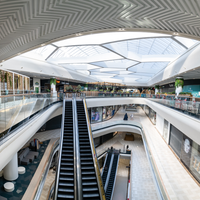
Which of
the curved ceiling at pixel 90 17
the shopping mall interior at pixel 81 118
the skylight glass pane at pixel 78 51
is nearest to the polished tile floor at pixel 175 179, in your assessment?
Result: the shopping mall interior at pixel 81 118

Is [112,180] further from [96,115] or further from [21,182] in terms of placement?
[21,182]

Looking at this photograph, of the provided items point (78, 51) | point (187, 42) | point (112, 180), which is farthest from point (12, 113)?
point (78, 51)

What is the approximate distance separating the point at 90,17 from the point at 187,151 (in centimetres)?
889

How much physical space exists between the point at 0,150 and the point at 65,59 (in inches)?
627

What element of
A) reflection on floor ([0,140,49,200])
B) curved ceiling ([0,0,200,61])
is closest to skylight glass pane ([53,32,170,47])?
curved ceiling ([0,0,200,61])

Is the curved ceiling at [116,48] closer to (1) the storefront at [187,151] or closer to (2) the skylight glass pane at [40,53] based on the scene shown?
(2) the skylight glass pane at [40,53]

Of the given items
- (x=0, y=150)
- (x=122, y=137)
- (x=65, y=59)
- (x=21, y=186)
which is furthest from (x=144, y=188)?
(x=65, y=59)

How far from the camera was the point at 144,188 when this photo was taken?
983cm

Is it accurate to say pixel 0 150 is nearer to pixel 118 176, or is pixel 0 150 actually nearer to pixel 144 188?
pixel 144 188

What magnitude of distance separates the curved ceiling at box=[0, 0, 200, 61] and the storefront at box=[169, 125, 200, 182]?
5.99 metres

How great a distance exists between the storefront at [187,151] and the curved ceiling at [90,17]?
5.99 meters

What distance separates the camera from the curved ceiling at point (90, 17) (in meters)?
3.97

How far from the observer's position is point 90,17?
486cm

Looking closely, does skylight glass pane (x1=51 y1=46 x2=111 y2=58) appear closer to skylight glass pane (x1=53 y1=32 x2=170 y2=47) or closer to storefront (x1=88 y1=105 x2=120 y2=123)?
skylight glass pane (x1=53 y1=32 x2=170 y2=47)
